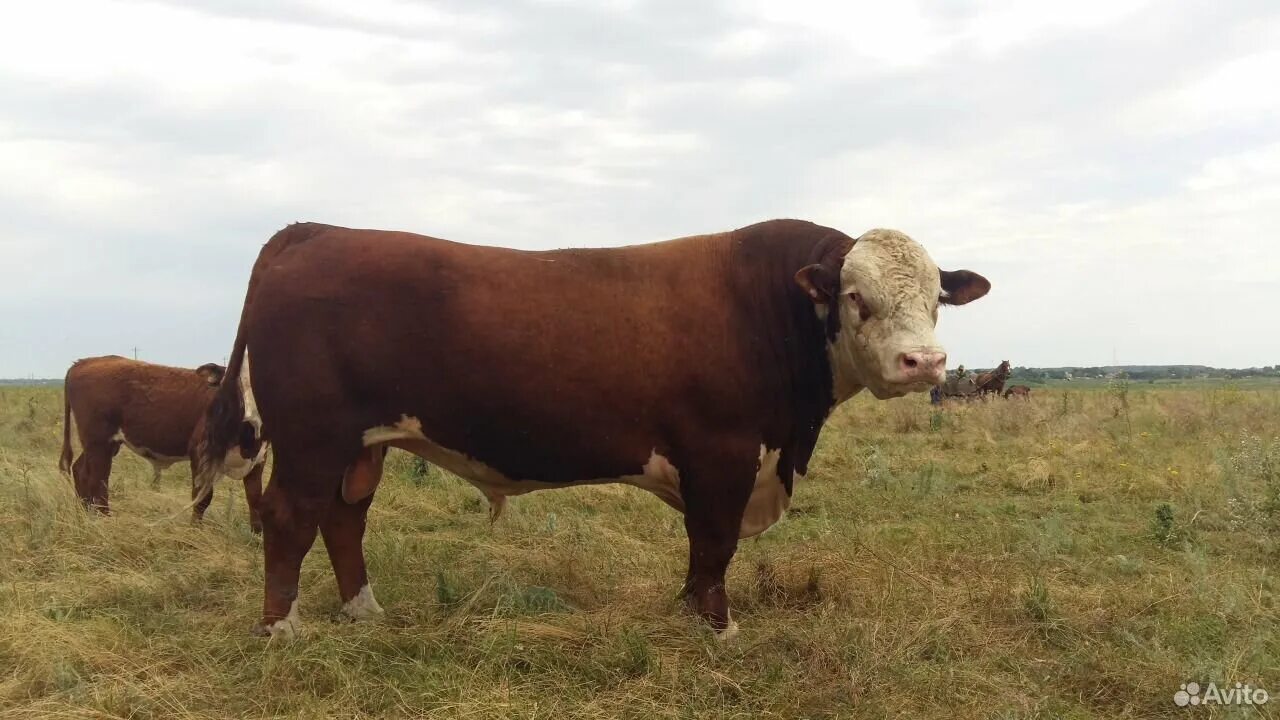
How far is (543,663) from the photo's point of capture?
3971mm

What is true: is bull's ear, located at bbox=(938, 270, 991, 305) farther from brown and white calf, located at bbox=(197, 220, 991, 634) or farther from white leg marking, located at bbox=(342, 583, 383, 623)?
white leg marking, located at bbox=(342, 583, 383, 623)

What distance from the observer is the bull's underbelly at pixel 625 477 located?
456cm

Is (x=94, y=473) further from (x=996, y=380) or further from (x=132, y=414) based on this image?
(x=996, y=380)

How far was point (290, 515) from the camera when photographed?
452 centimetres

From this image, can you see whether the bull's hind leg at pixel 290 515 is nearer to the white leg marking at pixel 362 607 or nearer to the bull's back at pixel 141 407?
the white leg marking at pixel 362 607

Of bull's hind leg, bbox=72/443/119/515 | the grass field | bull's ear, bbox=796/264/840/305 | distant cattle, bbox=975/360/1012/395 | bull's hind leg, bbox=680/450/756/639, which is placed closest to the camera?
→ the grass field

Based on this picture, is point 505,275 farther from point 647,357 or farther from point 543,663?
point 543,663

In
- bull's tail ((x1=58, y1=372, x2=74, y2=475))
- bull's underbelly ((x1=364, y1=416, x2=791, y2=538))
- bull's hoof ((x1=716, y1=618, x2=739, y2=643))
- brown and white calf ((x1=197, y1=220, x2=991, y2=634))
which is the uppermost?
brown and white calf ((x1=197, y1=220, x2=991, y2=634))

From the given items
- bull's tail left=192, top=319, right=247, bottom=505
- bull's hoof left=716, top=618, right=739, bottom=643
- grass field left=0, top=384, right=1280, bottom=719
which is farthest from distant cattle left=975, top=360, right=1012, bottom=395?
bull's tail left=192, top=319, right=247, bottom=505

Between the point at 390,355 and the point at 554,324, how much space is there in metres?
0.84

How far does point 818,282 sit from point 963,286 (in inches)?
38.9

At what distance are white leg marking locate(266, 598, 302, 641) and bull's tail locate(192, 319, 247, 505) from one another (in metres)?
0.92

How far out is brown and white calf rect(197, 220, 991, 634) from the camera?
14.5 feet

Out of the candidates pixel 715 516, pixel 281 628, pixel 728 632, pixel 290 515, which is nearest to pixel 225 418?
pixel 290 515
